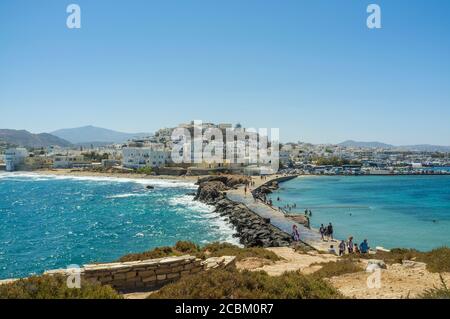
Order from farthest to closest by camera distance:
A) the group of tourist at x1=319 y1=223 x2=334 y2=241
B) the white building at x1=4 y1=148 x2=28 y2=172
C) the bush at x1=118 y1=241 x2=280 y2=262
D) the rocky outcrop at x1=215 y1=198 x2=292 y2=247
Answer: the white building at x1=4 y1=148 x2=28 y2=172 < the rocky outcrop at x1=215 y1=198 x2=292 y2=247 < the group of tourist at x1=319 y1=223 x2=334 y2=241 < the bush at x1=118 y1=241 x2=280 y2=262

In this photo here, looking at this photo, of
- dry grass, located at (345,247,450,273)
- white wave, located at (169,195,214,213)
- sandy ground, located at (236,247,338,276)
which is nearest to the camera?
dry grass, located at (345,247,450,273)

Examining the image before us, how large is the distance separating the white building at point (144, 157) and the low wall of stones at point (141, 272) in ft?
252

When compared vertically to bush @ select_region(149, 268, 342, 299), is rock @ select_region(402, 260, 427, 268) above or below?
below

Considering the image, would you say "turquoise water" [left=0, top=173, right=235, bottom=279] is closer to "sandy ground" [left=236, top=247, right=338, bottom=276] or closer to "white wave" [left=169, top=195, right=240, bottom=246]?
"white wave" [left=169, top=195, right=240, bottom=246]

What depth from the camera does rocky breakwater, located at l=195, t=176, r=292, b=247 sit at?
72.4ft

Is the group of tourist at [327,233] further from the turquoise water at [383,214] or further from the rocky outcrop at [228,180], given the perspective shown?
the rocky outcrop at [228,180]

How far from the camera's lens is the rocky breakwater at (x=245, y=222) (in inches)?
869

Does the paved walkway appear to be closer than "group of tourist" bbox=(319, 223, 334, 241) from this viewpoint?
Yes

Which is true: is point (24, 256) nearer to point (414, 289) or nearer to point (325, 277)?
point (325, 277)

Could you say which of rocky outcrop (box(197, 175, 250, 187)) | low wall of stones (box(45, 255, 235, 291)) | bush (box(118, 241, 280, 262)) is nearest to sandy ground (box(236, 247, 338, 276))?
bush (box(118, 241, 280, 262))

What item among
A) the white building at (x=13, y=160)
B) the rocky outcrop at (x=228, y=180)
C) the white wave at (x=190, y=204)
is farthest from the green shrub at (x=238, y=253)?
the white building at (x=13, y=160)

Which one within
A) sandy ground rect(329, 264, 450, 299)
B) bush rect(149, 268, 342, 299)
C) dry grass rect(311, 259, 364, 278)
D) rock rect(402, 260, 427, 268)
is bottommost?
rock rect(402, 260, 427, 268)

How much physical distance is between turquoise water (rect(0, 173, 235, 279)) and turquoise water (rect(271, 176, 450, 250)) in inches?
358

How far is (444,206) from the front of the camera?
1558 inches
